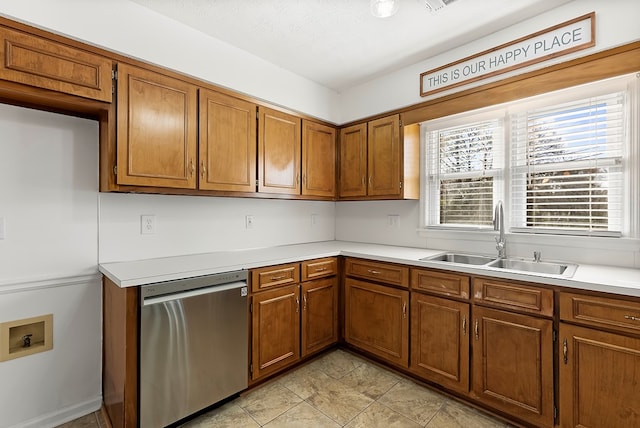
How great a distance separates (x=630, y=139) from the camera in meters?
1.96

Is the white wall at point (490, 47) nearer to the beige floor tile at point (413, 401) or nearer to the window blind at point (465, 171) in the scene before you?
the window blind at point (465, 171)

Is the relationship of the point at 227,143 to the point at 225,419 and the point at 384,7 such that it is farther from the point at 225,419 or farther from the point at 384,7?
the point at 225,419

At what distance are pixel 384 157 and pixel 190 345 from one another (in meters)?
2.19

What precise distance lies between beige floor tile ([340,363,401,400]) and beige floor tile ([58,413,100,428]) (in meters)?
1.65

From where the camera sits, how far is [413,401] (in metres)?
2.14

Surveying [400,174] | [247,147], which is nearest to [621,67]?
[400,174]

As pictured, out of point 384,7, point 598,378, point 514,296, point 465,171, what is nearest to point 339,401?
point 514,296

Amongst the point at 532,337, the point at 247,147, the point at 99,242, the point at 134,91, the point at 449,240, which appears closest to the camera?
the point at 532,337

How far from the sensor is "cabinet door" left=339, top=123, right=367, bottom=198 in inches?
122

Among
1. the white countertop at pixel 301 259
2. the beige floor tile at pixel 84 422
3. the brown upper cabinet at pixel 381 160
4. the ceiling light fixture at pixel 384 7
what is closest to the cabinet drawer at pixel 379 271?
the white countertop at pixel 301 259

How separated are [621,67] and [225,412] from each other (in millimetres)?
3204

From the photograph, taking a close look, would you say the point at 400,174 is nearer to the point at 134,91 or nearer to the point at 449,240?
the point at 449,240

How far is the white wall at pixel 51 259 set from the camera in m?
1.79

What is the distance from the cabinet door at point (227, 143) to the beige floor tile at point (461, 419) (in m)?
2.07
